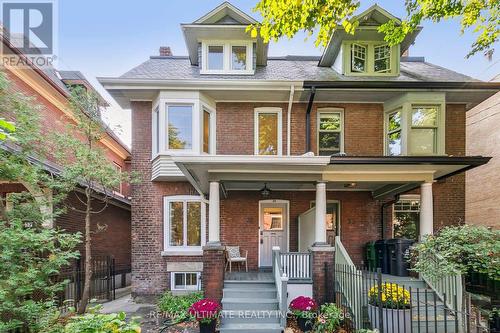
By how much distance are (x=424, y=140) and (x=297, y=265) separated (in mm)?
5811

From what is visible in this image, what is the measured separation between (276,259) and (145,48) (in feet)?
36.3

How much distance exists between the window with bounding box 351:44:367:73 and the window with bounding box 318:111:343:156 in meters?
1.73

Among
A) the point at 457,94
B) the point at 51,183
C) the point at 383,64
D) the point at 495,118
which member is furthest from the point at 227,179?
the point at 495,118

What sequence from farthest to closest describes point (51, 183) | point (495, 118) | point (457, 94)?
point (495, 118) < point (457, 94) < point (51, 183)

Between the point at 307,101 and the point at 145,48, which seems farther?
the point at 145,48

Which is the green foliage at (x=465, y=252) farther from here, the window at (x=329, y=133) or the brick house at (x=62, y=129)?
the brick house at (x=62, y=129)

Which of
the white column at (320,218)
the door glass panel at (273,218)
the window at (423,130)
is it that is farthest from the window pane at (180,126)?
the window at (423,130)

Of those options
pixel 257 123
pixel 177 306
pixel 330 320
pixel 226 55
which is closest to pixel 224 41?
pixel 226 55

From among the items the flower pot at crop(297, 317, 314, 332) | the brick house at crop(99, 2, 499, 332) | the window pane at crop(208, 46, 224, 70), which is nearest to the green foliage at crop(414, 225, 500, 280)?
the flower pot at crop(297, 317, 314, 332)

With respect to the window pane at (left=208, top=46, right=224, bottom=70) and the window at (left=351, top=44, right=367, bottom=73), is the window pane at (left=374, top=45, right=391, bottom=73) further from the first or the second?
the window pane at (left=208, top=46, right=224, bottom=70)

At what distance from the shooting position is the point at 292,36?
21.1ft

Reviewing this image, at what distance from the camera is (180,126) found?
32.2 ft

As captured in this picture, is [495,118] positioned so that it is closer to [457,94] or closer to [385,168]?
[457,94]

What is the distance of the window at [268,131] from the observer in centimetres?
1055
